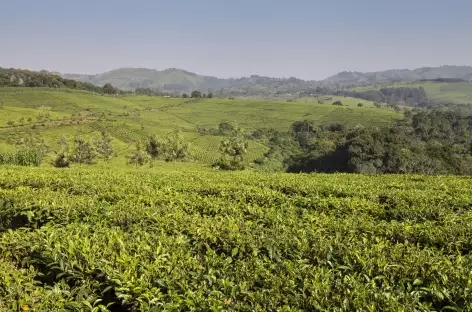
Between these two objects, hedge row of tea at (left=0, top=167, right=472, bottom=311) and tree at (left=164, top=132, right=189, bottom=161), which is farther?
tree at (left=164, top=132, right=189, bottom=161)

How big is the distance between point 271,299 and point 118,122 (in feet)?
440

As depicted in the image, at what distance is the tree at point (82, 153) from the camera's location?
2522 inches

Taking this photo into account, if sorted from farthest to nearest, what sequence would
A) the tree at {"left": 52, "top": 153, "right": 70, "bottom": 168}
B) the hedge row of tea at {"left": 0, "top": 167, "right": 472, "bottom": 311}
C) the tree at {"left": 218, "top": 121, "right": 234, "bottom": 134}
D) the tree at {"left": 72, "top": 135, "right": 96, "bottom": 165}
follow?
the tree at {"left": 218, "top": 121, "right": 234, "bottom": 134}
the tree at {"left": 72, "top": 135, "right": 96, "bottom": 165}
the tree at {"left": 52, "top": 153, "right": 70, "bottom": 168}
the hedge row of tea at {"left": 0, "top": 167, "right": 472, "bottom": 311}

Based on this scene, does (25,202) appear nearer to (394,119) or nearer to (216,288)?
(216,288)

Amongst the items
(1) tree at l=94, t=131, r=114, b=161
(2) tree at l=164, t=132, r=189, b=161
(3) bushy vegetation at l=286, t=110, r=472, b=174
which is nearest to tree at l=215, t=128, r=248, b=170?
(2) tree at l=164, t=132, r=189, b=161

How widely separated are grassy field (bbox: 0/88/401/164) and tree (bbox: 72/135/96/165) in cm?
1630

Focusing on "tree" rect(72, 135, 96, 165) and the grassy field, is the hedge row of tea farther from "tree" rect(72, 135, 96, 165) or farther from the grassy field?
the grassy field

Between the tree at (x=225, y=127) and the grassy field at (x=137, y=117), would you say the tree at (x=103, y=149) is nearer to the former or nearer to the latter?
the grassy field at (x=137, y=117)

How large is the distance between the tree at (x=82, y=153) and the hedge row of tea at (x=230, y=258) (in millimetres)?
55320

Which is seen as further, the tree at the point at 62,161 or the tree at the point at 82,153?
the tree at the point at 82,153

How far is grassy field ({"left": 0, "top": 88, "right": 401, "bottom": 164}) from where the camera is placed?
109m

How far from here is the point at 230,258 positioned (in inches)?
282

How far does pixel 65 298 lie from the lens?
6645 millimetres

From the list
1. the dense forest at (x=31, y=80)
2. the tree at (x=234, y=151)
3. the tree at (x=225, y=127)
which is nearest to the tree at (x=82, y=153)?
the tree at (x=234, y=151)
